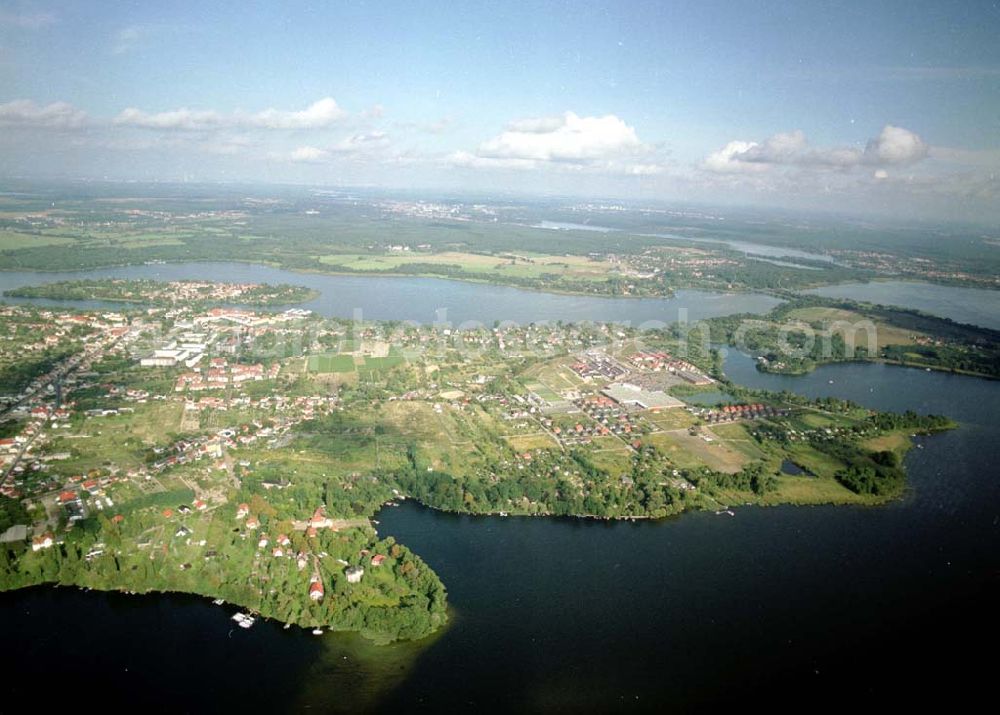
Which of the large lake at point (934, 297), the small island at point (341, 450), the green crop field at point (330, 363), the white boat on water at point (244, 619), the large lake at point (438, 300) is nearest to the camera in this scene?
the white boat on water at point (244, 619)

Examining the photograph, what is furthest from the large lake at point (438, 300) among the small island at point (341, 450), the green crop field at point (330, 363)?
the green crop field at point (330, 363)

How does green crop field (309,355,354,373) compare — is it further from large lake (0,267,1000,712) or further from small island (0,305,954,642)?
large lake (0,267,1000,712)

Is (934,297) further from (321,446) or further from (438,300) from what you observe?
(321,446)

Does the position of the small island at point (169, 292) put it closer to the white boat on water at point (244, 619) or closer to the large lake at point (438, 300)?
the large lake at point (438, 300)

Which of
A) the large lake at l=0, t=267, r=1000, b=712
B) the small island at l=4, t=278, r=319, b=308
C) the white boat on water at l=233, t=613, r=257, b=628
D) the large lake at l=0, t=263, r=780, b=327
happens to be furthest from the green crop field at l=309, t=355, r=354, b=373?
the white boat on water at l=233, t=613, r=257, b=628

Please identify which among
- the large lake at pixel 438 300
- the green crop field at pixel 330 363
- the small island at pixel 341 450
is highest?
the large lake at pixel 438 300

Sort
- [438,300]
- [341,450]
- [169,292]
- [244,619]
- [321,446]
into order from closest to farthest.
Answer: [244,619] < [341,450] < [321,446] < [169,292] < [438,300]

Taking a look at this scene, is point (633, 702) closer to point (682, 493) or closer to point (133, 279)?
point (682, 493)

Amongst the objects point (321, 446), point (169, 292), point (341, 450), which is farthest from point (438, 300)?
point (341, 450)
